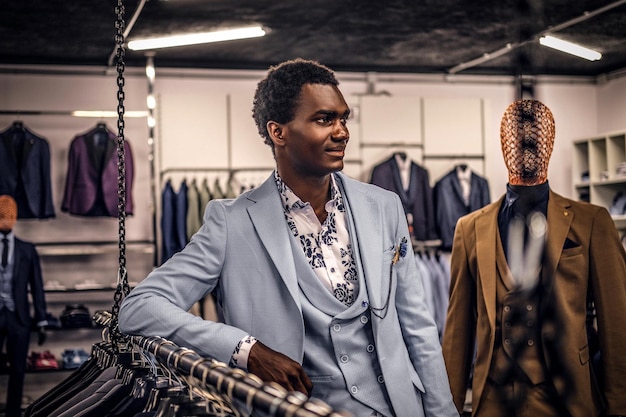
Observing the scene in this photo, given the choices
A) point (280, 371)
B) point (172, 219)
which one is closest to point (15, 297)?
point (172, 219)

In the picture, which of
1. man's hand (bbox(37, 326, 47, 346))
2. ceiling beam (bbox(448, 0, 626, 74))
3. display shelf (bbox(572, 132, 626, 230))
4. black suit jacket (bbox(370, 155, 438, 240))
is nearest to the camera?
ceiling beam (bbox(448, 0, 626, 74))

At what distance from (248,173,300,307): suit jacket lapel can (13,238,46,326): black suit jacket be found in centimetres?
571

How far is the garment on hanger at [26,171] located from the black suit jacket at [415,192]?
3.24 m

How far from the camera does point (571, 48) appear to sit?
26.6 feet

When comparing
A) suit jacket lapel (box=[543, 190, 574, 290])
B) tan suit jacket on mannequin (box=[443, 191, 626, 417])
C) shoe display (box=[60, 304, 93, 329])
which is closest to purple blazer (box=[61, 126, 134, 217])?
shoe display (box=[60, 304, 93, 329])

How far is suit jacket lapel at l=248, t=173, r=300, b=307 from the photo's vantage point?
1.87 meters

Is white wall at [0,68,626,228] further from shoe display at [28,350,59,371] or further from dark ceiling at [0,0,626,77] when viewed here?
shoe display at [28,350,59,371]

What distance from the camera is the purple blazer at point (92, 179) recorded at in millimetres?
7828

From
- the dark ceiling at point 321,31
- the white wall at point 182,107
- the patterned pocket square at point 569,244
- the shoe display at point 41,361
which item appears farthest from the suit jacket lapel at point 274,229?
the white wall at point 182,107

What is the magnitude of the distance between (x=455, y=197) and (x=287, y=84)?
6.80 metres

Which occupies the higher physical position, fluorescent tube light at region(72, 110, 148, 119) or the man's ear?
fluorescent tube light at region(72, 110, 148, 119)

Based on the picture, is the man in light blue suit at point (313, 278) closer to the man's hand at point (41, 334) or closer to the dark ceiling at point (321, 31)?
the dark ceiling at point (321, 31)

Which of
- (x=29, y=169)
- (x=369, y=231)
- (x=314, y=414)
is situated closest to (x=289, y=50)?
(x=29, y=169)

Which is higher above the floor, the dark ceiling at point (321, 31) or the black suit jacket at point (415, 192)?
the dark ceiling at point (321, 31)
